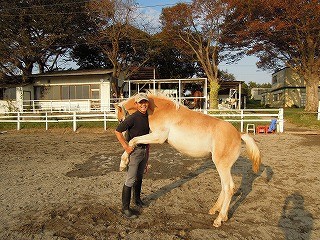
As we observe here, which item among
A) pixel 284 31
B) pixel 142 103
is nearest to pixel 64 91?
pixel 284 31

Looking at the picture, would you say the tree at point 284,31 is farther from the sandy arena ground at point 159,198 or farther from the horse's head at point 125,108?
the horse's head at point 125,108

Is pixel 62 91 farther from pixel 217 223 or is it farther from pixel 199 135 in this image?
pixel 217 223

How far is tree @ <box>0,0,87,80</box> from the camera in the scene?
88.4 feet

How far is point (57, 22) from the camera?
2906 cm

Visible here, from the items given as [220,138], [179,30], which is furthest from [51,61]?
[220,138]

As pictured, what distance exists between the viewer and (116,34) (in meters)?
26.3

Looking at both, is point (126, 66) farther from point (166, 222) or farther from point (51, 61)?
point (166, 222)

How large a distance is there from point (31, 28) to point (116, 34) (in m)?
9.89

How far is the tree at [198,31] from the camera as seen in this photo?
26.1m

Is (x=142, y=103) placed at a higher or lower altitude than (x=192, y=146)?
higher

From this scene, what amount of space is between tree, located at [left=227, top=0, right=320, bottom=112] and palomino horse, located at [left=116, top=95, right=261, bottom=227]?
72.8 feet

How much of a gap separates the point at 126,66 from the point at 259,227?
98.5 ft

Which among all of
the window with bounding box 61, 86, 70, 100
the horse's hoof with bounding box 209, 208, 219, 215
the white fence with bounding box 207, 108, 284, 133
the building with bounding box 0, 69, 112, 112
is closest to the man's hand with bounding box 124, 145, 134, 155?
the horse's hoof with bounding box 209, 208, 219, 215

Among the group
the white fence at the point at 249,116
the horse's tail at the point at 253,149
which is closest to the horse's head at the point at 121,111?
the horse's tail at the point at 253,149
